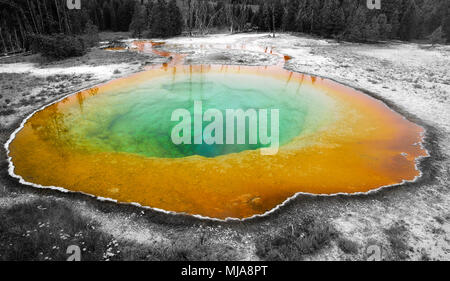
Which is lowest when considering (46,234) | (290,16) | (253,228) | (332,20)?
(253,228)

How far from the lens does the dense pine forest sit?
38.9 m

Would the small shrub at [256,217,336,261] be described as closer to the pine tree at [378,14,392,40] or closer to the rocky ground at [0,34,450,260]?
the rocky ground at [0,34,450,260]

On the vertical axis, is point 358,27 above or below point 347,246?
above

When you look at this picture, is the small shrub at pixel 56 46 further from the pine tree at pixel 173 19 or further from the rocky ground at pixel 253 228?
the pine tree at pixel 173 19

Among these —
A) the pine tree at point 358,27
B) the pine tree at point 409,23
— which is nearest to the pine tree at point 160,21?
the pine tree at point 358,27

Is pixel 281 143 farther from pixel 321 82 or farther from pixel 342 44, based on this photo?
pixel 342 44

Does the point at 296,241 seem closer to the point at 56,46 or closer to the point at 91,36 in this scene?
the point at 56,46

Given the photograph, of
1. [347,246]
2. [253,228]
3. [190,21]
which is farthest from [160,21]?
[347,246]

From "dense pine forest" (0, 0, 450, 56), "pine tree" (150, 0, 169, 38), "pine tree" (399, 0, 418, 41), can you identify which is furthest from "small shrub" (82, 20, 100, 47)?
"pine tree" (399, 0, 418, 41)

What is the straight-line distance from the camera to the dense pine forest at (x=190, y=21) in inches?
1532

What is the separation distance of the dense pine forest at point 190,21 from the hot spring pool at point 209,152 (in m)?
19.6

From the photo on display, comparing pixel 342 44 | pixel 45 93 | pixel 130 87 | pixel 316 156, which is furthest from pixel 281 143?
pixel 342 44

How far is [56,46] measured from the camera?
2911 cm

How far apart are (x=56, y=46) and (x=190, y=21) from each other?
27008 millimetres
